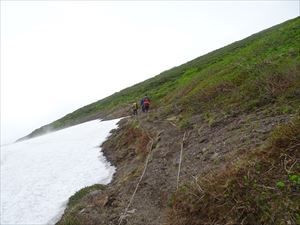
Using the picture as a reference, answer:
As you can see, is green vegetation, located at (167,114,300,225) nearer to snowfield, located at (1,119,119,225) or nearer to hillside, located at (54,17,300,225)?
hillside, located at (54,17,300,225)

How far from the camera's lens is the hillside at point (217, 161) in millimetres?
6340

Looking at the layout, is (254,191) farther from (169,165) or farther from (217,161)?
(169,165)

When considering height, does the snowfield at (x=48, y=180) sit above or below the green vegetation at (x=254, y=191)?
below

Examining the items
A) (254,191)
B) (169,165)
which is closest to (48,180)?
(169,165)

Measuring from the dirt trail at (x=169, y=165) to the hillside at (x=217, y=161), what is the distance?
44mm

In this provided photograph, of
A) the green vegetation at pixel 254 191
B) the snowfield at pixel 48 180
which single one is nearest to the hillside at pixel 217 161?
the green vegetation at pixel 254 191

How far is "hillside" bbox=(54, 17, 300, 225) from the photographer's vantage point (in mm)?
6340

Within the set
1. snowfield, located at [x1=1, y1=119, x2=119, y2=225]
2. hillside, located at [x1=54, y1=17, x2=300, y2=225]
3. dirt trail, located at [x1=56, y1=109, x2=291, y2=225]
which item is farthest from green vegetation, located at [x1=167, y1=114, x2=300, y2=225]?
snowfield, located at [x1=1, y1=119, x2=119, y2=225]

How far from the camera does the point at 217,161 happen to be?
938 cm

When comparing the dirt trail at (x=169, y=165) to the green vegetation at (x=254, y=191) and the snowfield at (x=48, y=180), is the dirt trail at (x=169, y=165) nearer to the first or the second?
the green vegetation at (x=254, y=191)

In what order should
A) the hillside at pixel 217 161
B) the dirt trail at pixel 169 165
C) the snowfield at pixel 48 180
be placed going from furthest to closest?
the snowfield at pixel 48 180 → the dirt trail at pixel 169 165 → the hillside at pixel 217 161

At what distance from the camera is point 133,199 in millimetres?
10859

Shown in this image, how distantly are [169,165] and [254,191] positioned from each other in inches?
234

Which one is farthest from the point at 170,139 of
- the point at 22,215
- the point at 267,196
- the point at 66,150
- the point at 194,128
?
the point at 66,150
